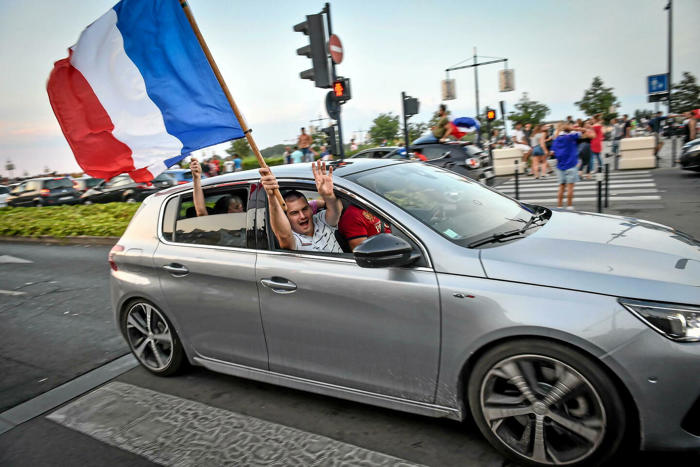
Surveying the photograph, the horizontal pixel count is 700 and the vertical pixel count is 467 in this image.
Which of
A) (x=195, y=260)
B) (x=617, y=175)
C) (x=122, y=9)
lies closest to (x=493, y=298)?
(x=195, y=260)

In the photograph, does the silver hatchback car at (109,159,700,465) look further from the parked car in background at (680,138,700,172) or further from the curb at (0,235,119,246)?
the parked car in background at (680,138,700,172)

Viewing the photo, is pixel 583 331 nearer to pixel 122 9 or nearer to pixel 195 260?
pixel 195 260

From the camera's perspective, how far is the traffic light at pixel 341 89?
10.1m

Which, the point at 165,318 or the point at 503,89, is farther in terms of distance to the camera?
the point at 503,89

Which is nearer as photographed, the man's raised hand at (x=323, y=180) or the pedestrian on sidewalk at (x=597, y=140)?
the man's raised hand at (x=323, y=180)

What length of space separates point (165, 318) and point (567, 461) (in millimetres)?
2989

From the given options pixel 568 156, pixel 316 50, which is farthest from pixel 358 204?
pixel 568 156

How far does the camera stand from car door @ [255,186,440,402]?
2.72 m

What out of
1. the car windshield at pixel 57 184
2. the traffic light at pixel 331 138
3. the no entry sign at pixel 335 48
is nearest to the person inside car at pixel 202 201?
the no entry sign at pixel 335 48

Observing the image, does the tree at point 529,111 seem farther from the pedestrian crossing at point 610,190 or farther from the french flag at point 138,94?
the french flag at point 138,94

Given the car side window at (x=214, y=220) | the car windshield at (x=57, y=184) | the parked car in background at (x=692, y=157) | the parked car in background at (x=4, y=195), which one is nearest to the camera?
the car side window at (x=214, y=220)

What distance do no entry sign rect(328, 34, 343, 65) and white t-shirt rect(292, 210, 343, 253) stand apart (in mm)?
6645

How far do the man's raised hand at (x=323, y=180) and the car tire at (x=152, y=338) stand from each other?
68.9 inches

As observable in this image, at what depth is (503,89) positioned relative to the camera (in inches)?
1101
